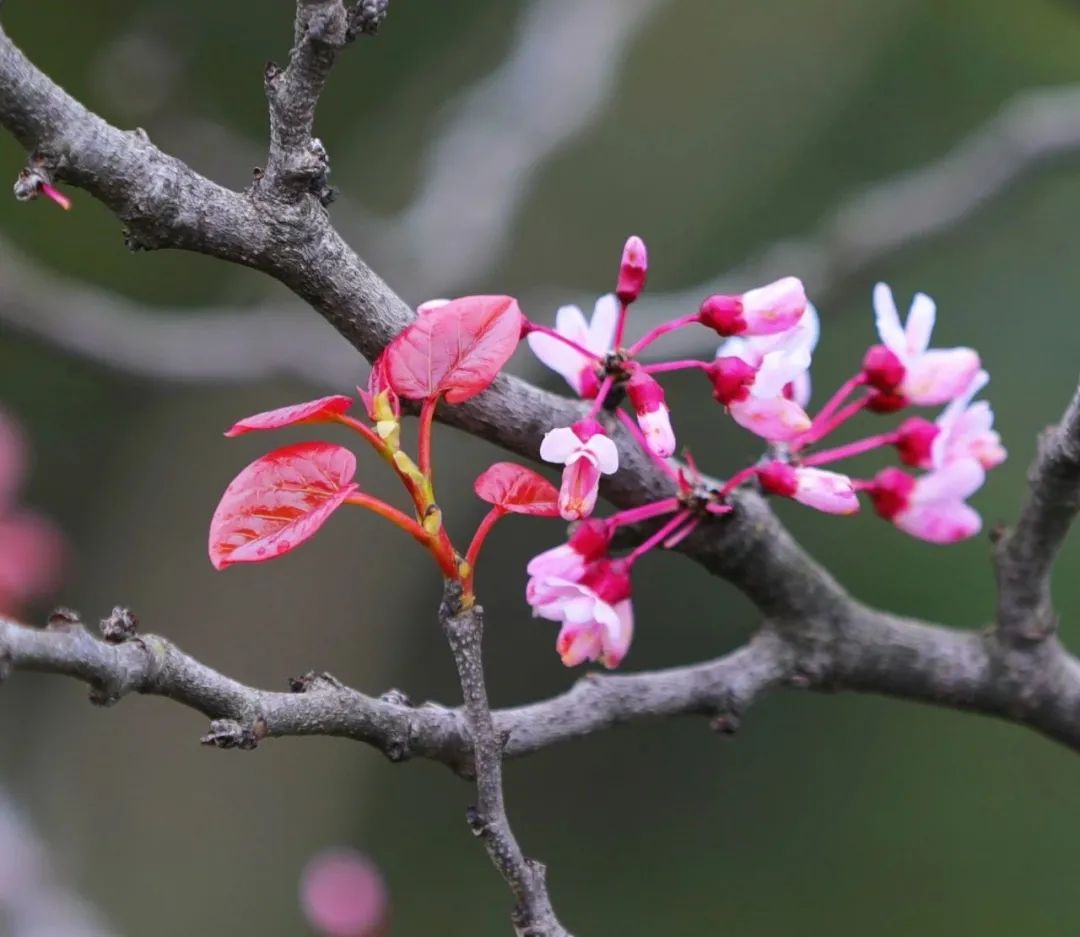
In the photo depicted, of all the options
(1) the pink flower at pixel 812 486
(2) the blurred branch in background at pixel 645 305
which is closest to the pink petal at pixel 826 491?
(1) the pink flower at pixel 812 486

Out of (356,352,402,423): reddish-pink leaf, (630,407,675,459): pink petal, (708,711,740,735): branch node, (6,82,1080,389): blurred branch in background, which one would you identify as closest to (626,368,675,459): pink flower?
(630,407,675,459): pink petal

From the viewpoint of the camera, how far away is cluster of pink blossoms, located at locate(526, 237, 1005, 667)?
1.77 ft

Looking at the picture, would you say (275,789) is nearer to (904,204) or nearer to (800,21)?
(904,204)

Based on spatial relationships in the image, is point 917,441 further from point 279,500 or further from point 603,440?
point 279,500

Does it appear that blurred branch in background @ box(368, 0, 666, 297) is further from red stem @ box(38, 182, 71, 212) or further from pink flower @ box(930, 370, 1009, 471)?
red stem @ box(38, 182, 71, 212)

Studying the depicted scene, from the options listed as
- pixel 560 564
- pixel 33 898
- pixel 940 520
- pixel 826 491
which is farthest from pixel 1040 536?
pixel 33 898

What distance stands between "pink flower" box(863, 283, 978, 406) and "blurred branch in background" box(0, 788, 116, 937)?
3.73 ft

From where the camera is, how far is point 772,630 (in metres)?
0.71

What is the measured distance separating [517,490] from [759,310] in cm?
14

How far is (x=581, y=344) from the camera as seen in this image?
0.60 m

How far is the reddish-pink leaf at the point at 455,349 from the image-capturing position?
482mm

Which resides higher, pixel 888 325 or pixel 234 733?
pixel 888 325

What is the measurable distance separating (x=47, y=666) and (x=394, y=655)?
1.45 meters

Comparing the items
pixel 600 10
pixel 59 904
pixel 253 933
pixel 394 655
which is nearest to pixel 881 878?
pixel 394 655
